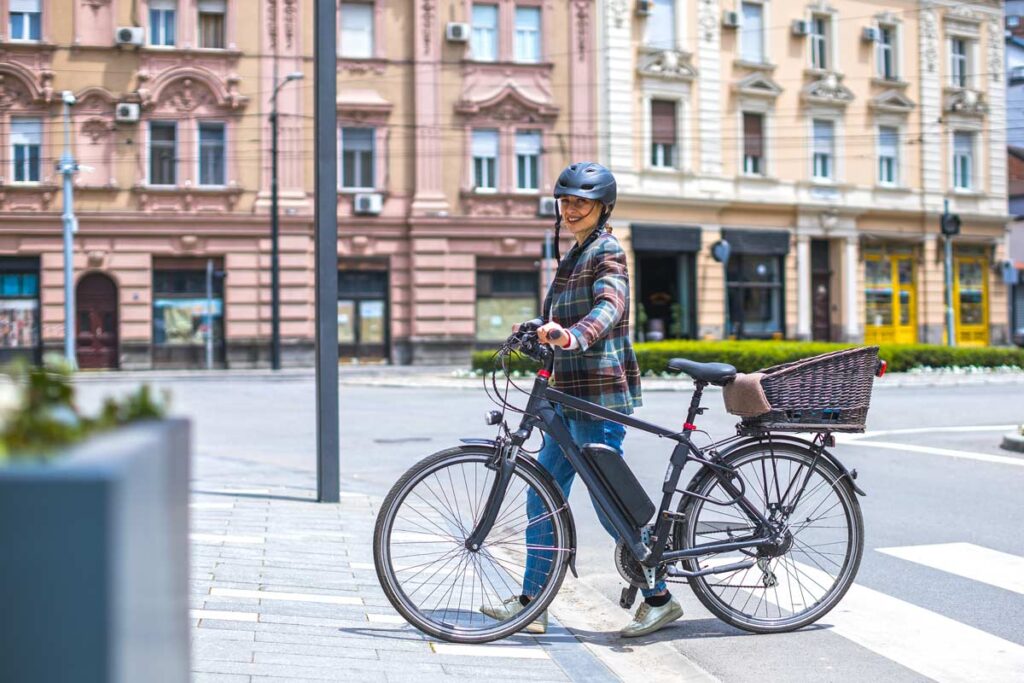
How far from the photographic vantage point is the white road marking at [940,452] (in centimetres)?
998

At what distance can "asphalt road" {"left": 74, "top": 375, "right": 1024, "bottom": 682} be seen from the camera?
441 cm

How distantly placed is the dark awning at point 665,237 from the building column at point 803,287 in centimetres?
406

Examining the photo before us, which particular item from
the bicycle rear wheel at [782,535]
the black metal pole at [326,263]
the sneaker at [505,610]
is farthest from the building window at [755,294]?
the sneaker at [505,610]

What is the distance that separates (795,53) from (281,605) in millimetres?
34328

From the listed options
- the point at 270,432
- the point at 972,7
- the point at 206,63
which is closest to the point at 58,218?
the point at 206,63

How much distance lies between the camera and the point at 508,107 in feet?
108

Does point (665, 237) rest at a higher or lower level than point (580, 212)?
higher

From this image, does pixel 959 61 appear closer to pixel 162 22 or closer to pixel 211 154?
pixel 211 154

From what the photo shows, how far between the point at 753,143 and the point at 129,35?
18.2m

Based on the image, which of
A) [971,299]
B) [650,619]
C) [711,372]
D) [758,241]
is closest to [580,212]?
[711,372]

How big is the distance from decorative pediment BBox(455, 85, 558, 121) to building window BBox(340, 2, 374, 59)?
9.91 feet

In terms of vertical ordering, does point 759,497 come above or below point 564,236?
below

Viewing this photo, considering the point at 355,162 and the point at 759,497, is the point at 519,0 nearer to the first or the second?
the point at 355,162

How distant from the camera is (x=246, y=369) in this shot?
30656 millimetres
